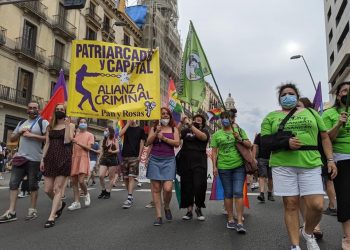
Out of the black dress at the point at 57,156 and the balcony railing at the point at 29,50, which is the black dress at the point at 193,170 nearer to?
the black dress at the point at 57,156

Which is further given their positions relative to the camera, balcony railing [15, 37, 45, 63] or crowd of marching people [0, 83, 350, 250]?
balcony railing [15, 37, 45, 63]

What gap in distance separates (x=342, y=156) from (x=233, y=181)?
5.76 ft

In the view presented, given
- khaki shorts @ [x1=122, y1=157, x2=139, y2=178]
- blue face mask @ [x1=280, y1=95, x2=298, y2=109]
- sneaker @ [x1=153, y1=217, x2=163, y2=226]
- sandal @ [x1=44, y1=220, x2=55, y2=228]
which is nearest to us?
blue face mask @ [x1=280, y1=95, x2=298, y2=109]

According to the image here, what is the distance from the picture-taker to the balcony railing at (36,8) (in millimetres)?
27033

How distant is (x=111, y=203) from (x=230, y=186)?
133 inches

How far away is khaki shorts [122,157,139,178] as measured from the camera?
7.88m

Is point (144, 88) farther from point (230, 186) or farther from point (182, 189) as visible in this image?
point (230, 186)

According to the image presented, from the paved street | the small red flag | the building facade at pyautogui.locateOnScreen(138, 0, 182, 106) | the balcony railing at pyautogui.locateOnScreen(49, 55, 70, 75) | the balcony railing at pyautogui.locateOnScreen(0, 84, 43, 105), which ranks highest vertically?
the building facade at pyautogui.locateOnScreen(138, 0, 182, 106)

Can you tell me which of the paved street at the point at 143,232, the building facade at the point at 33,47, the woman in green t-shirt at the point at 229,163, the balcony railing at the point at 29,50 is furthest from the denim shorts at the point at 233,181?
the balcony railing at the point at 29,50

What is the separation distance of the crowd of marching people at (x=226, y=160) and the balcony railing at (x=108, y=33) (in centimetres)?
3071

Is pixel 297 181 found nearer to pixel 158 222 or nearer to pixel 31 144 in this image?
pixel 158 222

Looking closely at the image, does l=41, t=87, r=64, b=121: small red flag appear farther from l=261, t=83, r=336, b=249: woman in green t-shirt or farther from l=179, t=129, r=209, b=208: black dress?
l=261, t=83, r=336, b=249: woman in green t-shirt

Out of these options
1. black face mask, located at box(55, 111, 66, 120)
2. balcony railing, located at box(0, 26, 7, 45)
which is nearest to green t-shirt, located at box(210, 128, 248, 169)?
black face mask, located at box(55, 111, 66, 120)

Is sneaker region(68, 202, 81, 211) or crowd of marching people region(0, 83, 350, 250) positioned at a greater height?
crowd of marching people region(0, 83, 350, 250)
